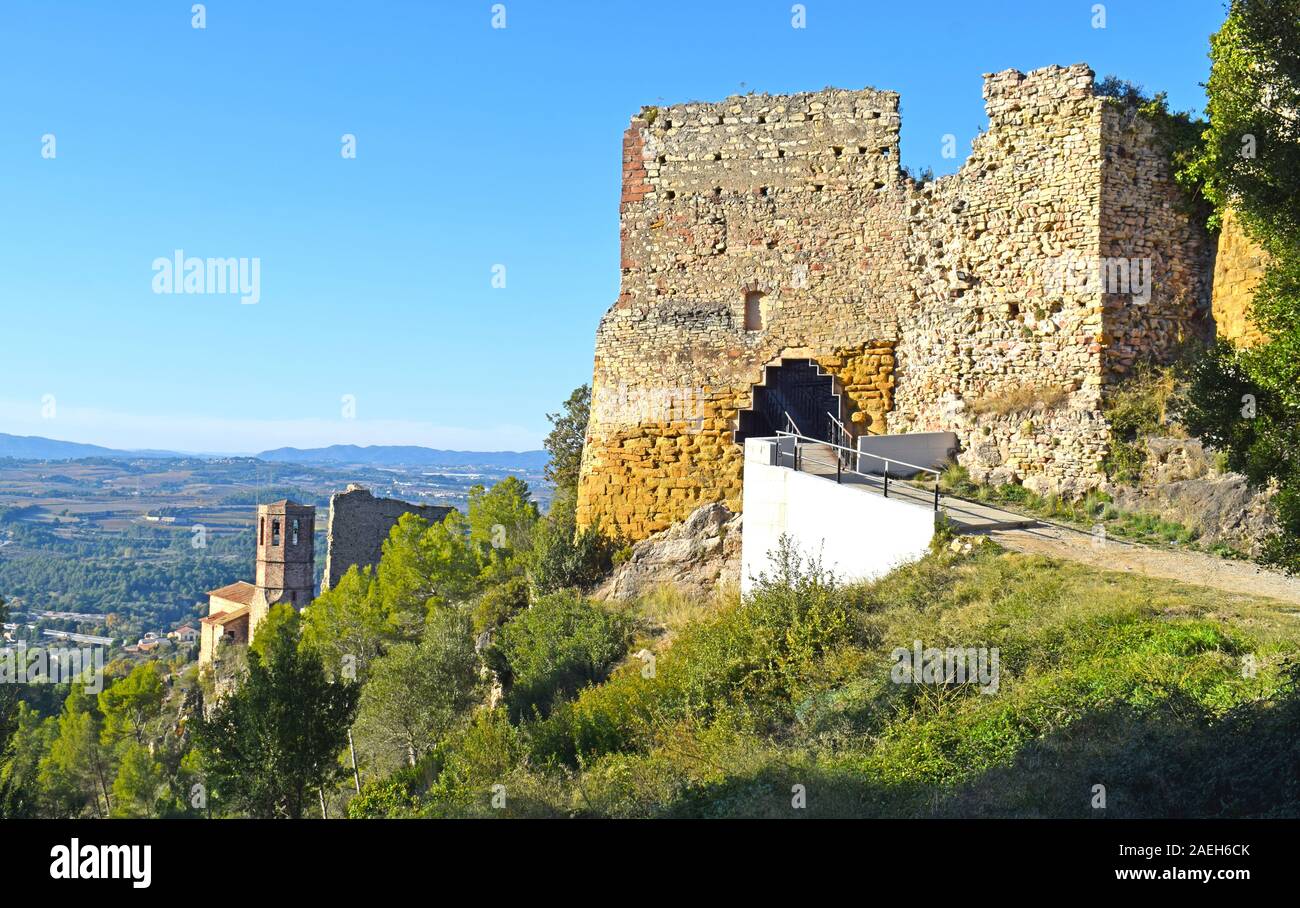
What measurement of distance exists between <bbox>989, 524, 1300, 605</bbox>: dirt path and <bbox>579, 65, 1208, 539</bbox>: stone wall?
285 centimetres

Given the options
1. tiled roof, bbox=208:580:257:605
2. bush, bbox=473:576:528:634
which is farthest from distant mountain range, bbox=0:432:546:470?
bush, bbox=473:576:528:634

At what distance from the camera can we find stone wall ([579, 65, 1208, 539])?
15273 millimetres

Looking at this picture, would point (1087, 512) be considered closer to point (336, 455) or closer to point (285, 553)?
point (285, 553)

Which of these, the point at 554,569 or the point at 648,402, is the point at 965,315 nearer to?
the point at 648,402

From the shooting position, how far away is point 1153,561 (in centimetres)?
1145

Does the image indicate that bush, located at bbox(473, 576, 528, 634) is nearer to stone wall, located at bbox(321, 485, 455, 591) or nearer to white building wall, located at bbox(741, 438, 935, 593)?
white building wall, located at bbox(741, 438, 935, 593)

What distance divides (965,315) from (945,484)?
270 cm

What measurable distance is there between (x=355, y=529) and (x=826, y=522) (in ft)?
126

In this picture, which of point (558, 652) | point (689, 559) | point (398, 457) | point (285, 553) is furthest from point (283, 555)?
point (398, 457)

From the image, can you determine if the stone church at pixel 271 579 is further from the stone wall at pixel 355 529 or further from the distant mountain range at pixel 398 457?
the distant mountain range at pixel 398 457

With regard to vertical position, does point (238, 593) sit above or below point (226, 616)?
above

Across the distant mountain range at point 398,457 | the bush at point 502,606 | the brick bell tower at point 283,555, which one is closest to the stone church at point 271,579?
the brick bell tower at point 283,555

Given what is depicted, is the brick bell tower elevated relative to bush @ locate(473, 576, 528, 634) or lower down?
lower down
